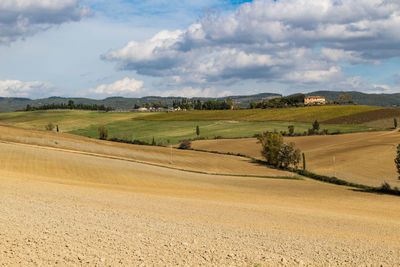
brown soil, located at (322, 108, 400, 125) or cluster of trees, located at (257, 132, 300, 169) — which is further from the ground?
brown soil, located at (322, 108, 400, 125)

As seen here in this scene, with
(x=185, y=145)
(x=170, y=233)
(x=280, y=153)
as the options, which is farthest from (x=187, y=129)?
(x=170, y=233)

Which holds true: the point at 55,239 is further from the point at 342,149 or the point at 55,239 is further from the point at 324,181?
the point at 342,149

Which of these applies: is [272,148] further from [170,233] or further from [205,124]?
[205,124]

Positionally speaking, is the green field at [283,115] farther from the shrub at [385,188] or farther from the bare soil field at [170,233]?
the bare soil field at [170,233]

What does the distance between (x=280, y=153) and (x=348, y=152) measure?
16461 mm

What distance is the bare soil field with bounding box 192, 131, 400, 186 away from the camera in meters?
68.6

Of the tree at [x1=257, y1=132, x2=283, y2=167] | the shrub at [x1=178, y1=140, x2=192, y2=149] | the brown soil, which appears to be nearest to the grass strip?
the tree at [x1=257, y1=132, x2=283, y2=167]

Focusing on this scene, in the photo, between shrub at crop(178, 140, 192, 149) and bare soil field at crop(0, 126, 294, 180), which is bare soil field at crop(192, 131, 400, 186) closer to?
shrub at crop(178, 140, 192, 149)

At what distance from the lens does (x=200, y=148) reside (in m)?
108

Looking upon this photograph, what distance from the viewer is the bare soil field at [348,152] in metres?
68.6

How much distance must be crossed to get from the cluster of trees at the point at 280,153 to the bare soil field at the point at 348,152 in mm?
3517

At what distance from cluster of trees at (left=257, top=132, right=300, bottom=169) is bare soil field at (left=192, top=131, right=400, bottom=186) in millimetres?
3517

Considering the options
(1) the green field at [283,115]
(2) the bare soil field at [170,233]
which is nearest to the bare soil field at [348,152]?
(2) the bare soil field at [170,233]

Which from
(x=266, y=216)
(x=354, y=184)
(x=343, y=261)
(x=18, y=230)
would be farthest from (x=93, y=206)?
(x=354, y=184)
